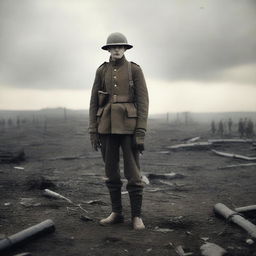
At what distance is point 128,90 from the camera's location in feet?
17.2

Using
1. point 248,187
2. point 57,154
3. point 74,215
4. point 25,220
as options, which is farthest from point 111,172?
point 57,154

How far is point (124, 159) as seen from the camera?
17.4 feet

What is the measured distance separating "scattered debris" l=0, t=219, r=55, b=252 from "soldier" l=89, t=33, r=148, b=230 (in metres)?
0.91

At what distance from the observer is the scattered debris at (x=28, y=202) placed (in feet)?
20.9

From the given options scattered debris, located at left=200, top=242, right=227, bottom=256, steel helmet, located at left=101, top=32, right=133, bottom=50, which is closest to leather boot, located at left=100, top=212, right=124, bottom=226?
scattered debris, located at left=200, top=242, right=227, bottom=256

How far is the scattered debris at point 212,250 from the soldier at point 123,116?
1101mm

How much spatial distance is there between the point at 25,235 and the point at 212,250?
2184mm

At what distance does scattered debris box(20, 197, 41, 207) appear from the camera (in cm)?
637

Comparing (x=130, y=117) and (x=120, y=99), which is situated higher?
(x=120, y=99)

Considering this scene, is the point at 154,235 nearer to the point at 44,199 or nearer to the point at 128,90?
the point at 128,90

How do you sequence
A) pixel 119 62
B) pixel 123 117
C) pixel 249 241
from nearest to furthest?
1. pixel 249 241
2. pixel 123 117
3. pixel 119 62

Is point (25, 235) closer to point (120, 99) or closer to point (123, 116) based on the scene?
point (123, 116)

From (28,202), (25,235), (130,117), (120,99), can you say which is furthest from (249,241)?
(28,202)

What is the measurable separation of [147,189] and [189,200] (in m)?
1.45
